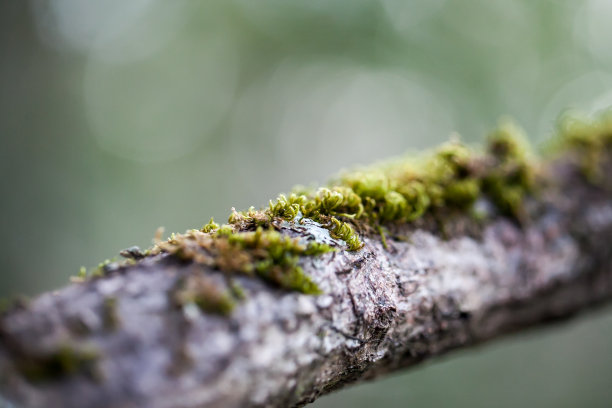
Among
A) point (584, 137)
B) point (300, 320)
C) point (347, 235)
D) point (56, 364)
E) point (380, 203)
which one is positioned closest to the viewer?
point (56, 364)

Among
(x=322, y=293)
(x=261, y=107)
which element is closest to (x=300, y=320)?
(x=322, y=293)

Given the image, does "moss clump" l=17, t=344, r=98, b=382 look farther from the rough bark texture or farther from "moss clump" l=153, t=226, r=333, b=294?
"moss clump" l=153, t=226, r=333, b=294

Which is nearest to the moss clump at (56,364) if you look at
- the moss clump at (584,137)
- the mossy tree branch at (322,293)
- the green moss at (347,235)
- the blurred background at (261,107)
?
the mossy tree branch at (322,293)

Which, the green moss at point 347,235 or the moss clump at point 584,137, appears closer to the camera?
the green moss at point 347,235

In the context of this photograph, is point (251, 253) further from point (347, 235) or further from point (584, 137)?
point (584, 137)

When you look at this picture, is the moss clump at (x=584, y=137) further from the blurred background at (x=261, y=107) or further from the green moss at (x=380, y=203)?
the blurred background at (x=261, y=107)

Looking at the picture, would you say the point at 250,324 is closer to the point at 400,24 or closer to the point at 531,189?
the point at 531,189

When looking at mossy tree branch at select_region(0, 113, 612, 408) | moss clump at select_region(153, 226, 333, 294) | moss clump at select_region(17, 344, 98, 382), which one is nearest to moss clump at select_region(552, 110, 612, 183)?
mossy tree branch at select_region(0, 113, 612, 408)
